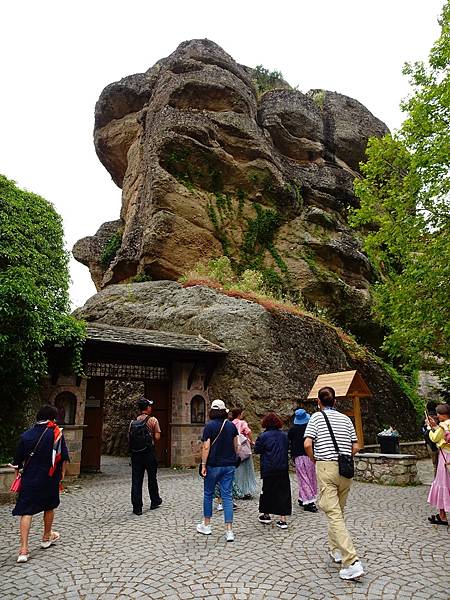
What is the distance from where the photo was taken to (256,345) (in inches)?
518

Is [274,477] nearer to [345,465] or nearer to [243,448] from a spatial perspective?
[243,448]

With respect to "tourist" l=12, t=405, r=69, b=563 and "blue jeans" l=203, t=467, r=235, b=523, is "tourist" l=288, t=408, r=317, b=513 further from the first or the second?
"tourist" l=12, t=405, r=69, b=563

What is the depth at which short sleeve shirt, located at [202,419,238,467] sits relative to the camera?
5422mm

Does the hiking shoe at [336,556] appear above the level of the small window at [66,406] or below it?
below

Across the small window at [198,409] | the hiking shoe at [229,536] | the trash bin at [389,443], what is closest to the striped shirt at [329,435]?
the hiking shoe at [229,536]

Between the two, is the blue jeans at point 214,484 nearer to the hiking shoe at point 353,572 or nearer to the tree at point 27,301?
the hiking shoe at point 353,572

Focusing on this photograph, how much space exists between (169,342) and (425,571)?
870cm

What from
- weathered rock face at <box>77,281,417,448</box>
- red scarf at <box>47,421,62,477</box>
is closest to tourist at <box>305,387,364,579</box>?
red scarf at <box>47,421,62,477</box>

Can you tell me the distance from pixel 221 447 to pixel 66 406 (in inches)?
254

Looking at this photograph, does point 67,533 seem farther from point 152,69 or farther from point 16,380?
point 152,69

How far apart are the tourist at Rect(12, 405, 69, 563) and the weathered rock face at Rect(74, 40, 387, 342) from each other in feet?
46.6

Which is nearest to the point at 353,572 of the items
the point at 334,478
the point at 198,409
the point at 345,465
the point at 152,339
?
the point at 334,478

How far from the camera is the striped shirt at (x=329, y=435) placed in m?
4.23

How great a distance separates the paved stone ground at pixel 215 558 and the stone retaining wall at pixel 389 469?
8.39ft
